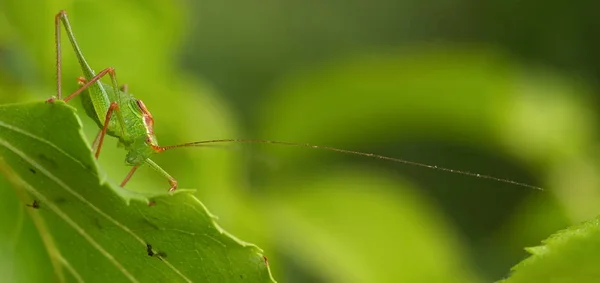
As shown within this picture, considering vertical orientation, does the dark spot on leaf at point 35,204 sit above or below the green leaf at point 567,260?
below

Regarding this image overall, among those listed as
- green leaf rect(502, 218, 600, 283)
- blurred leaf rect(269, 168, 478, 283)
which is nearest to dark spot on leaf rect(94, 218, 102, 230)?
green leaf rect(502, 218, 600, 283)

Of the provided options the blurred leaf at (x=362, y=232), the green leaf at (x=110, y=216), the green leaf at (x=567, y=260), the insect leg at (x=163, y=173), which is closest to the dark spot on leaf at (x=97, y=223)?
the green leaf at (x=110, y=216)

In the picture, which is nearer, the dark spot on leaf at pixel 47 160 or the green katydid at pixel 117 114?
the dark spot on leaf at pixel 47 160

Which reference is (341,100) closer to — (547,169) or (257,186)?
(257,186)

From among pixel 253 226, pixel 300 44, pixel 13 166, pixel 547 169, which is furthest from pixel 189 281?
pixel 300 44

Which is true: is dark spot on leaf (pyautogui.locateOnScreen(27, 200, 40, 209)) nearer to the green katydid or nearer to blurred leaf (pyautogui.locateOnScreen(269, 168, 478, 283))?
the green katydid

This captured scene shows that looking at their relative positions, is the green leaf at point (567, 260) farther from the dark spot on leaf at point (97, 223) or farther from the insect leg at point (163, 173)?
the insect leg at point (163, 173)

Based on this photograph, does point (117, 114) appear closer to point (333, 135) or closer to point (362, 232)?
point (362, 232)
